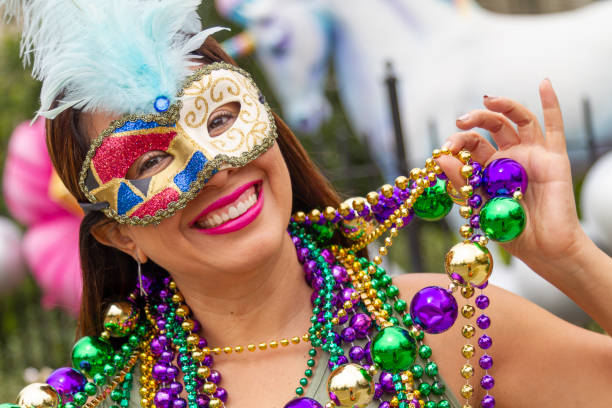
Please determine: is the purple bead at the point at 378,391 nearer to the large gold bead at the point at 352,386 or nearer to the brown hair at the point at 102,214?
the large gold bead at the point at 352,386

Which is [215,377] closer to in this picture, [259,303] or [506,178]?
[259,303]

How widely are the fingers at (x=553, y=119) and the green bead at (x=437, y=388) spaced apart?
0.63 meters

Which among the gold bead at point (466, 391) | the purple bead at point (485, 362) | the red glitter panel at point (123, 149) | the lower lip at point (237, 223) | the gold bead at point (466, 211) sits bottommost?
the gold bead at point (466, 391)

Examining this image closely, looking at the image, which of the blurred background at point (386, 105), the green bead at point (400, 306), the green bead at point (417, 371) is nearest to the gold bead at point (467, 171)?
the green bead at point (400, 306)

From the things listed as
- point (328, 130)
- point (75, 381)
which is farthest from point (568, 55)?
point (328, 130)

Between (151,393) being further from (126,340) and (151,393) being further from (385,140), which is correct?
(385,140)

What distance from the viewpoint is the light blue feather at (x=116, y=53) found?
177 cm

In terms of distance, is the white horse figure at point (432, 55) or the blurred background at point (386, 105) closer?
the blurred background at point (386, 105)

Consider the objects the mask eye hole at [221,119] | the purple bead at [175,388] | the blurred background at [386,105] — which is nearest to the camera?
the mask eye hole at [221,119]

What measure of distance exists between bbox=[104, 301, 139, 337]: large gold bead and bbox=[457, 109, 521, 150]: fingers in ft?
3.51

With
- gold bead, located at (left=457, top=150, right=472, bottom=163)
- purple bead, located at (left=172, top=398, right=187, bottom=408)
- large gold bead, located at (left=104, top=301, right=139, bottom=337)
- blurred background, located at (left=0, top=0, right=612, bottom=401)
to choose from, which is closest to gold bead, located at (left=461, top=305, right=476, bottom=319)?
gold bead, located at (left=457, top=150, right=472, bottom=163)

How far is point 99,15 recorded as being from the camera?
5.86 ft

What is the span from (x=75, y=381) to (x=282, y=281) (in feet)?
2.14

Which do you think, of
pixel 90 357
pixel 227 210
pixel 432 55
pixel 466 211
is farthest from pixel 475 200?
pixel 432 55
